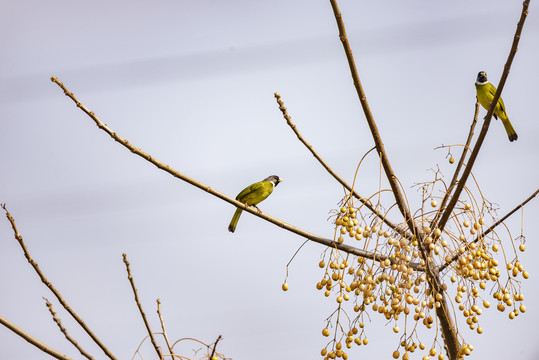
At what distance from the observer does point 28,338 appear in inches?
89.7

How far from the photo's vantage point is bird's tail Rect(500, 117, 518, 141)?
688 cm

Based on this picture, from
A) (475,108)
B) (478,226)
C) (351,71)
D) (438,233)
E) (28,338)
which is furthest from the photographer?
(475,108)

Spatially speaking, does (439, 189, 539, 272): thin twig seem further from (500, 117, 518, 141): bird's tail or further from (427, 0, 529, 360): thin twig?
(500, 117, 518, 141): bird's tail

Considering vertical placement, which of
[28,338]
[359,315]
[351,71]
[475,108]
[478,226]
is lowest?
[28,338]

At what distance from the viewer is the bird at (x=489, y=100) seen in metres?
6.86

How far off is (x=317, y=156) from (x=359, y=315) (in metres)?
0.89

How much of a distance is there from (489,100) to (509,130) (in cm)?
43

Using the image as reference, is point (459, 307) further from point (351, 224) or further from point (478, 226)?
point (351, 224)

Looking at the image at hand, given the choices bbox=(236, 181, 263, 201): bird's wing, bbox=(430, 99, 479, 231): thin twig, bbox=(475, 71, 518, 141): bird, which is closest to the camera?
bbox=(430, 99, 479, 231): thin twig

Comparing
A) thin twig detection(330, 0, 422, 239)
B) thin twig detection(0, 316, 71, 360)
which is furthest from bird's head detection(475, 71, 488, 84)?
thin twig detection(0, 316, 71, 360)

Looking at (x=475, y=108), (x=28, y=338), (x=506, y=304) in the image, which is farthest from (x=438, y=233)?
(x=28, y=338)

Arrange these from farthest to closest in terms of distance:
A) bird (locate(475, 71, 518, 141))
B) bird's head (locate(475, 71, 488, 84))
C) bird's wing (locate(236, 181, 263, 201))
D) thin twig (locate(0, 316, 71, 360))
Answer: bird's head (locate(475, 71, 488, 84)) → bird (locate(475, 71, 518, 141)) → bird's wing (locate(236, 181, 263, 201)) → thin twig (locate(0, 316, 71, 360))

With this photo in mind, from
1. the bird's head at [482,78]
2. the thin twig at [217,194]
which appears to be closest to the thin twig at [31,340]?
the thin twig at [217,194]

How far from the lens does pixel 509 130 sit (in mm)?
6953
